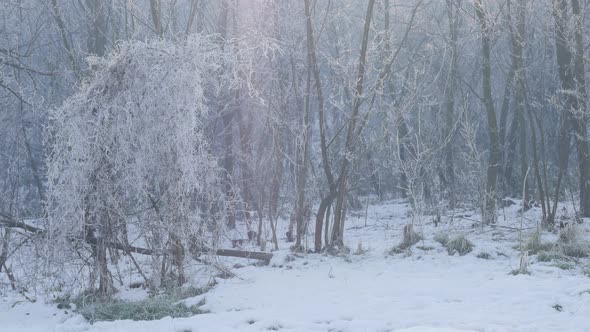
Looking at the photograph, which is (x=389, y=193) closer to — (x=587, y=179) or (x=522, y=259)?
(x=587, y=179)

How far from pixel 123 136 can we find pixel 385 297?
11.4 feet

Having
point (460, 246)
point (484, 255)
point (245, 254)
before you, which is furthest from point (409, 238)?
point (245, 254)

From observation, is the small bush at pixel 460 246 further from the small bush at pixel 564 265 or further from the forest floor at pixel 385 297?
the small bush at pixel 564 265

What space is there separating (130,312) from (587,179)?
8630 millimetres

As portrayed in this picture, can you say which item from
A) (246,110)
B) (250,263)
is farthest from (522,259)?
(246,110)

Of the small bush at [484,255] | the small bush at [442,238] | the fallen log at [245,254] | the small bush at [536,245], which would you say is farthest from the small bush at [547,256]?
the fallen log at [245,254]

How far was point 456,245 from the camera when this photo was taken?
9422mm

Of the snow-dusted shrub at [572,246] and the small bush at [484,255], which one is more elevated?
the snow-dusted shrub at [572,246]

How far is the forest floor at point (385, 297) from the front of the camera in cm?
599

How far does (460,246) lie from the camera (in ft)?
30.8

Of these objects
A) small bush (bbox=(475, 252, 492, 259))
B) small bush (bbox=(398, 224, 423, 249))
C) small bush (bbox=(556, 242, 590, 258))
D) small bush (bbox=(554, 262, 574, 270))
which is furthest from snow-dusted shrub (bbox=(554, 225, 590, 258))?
small bush (bbox=(398, 224, 423, 249))

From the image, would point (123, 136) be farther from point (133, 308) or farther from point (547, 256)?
point (547, 256)

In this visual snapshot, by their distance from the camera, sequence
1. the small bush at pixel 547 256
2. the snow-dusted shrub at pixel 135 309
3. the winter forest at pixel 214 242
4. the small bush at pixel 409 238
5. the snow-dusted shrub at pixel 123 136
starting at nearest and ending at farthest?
the winter forest at pixel 214 242
the snow-dusted shrub at pixel 135 309
the snow-dusted shrub at pixel 123 136
the small bush at pixel 547 256
the small bush at pixel 409 238

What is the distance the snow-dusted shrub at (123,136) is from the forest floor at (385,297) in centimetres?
118
